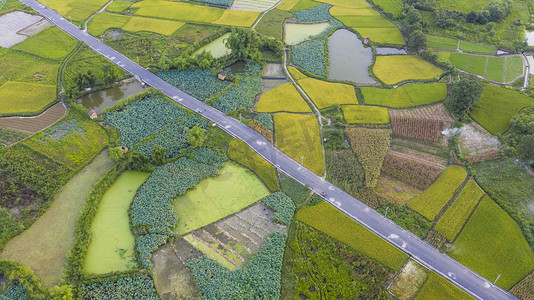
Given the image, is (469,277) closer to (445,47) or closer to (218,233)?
(218,233)

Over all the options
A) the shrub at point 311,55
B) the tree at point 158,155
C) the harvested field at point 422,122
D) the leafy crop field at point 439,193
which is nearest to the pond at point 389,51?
the shrub at point 311,55

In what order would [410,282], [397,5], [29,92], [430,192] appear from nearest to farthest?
[410,282] → [430,192] → [29,92] → [397,5]

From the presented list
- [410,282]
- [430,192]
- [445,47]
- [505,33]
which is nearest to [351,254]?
[410,282]

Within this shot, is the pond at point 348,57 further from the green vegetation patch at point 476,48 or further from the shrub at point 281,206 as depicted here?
the shrub at point 281,206

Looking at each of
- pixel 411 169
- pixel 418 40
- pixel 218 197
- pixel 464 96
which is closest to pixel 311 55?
A: pixel 418 40

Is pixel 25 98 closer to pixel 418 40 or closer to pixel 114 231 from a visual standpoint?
pixel 114 231

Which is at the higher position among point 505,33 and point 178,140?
point 505,33
